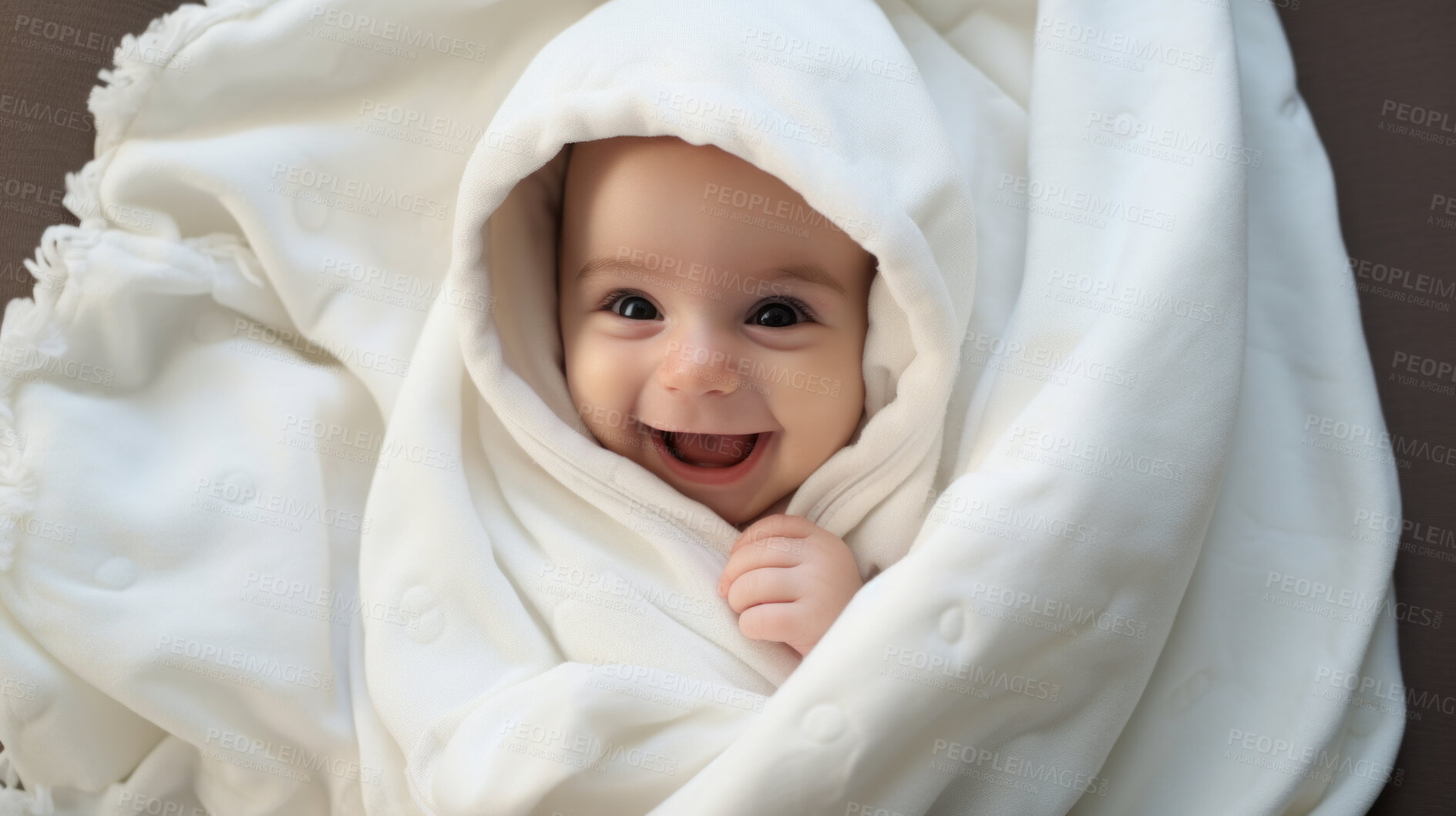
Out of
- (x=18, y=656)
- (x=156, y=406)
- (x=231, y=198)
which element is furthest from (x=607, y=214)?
(x=18, y=656)

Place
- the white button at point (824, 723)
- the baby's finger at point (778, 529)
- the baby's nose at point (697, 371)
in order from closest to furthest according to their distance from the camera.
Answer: the white button at point (824, 723) < the baby's nose at point (697, 371) < the baby's finger at point (778, 529)

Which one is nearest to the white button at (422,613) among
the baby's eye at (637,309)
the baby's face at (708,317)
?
the baby's face at (708,317)

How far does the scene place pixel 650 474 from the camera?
1388 mm

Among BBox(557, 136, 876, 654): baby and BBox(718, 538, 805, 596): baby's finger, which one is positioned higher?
BBox(557, 136, 876, 654): baby

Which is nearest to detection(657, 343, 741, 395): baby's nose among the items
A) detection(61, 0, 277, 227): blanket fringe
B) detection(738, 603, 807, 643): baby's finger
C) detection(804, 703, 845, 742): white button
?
detection(738, 603, 807, 643): baby's finger

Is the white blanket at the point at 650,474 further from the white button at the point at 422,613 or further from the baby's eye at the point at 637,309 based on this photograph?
the baby's eye at the point at 637,309

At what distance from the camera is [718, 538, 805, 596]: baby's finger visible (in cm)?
132

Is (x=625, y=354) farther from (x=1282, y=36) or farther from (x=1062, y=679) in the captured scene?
(x=1282, y=36)

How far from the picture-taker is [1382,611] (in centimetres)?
138

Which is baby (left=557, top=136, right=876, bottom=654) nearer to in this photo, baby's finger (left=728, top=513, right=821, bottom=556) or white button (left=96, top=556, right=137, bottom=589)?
baby's finger (left=728, top=513, right=821, bottom=556)

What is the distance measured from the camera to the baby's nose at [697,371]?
1.25 metres

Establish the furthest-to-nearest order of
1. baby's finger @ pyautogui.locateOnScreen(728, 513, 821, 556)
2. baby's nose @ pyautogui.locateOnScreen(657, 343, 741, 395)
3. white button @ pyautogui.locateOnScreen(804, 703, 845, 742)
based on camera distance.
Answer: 1. baby's finger @ pyautogui.locateOnScreen(728, 513, 821, 556)
2. baby's nose @ pyautogui.locateOnScreen(657, 343, 741, 395)
3. white button @ pyautogui.locateOnScreen(804, 703, 845, 742)

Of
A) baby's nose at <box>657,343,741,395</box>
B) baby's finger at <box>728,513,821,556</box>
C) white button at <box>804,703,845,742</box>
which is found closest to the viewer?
white button at <box>804,703,845,742</box>

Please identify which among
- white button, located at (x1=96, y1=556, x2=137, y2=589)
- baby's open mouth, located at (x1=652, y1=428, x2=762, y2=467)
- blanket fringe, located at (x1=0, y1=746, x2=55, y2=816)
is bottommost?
blanket fringe, located at (x1=0, y1=746, x2=55, y2=816)
